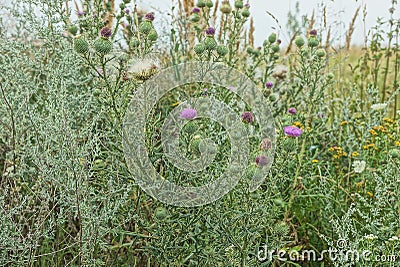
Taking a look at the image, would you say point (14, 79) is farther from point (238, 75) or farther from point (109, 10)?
point (238, 75)

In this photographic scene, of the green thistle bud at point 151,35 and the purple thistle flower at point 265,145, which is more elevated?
the green thistle bud at point 151,35

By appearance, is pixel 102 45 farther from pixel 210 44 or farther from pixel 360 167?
pixel 360 167

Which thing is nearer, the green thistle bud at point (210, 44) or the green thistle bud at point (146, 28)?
the green thistle bud at point (146, 28)

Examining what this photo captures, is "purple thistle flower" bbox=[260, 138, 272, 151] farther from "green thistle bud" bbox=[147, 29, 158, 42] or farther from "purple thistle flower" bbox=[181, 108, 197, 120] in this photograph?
"green thistle bud" bbox=[147, 29, 158, 42]

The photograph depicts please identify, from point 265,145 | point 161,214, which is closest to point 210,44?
point 265,145

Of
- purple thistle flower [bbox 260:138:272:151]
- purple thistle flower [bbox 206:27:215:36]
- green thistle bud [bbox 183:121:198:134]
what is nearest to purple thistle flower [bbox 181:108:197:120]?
green thistle bud [bbox 183:121:198:134]

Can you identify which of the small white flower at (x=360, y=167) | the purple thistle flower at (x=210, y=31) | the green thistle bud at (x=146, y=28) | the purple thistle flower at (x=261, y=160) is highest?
the green thistle bud at (x=146, y=28)

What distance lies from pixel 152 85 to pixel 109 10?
1118 mm

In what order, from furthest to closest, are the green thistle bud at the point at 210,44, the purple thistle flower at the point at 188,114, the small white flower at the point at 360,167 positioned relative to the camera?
the small white flower at the point at 360,167
the green thistle bud at the point at 210,44
the purple thistle flower at the point at 188,114


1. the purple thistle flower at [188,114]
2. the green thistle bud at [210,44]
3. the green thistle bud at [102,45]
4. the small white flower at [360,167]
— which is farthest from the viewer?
the small white flower at [360,167]

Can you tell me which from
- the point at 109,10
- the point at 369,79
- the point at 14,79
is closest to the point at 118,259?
the point at 14,79

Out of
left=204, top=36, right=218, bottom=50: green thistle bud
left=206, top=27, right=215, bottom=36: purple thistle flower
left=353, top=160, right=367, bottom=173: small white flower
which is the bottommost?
left=353, top=160, right=367, bottom=173: small white flower

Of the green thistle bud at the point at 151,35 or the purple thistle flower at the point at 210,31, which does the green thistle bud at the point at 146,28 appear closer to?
the green thistle bud at the point at 151,35

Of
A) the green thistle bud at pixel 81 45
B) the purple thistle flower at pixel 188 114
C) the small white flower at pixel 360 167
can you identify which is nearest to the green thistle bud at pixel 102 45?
the green thistle bud at pixel 81 45
